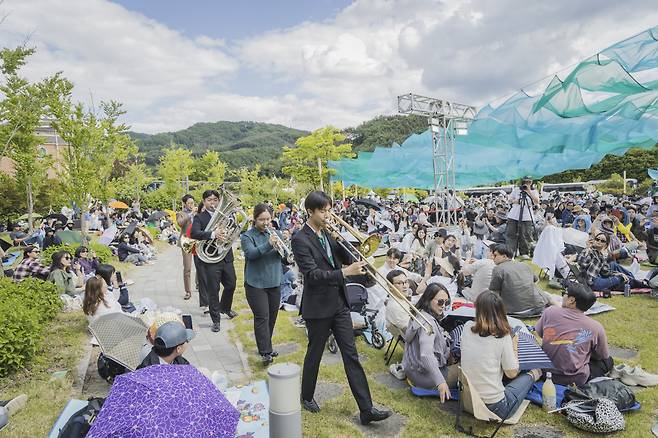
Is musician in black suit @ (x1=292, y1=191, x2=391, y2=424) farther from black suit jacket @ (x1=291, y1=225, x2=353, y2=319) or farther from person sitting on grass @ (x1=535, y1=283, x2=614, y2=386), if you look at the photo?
person sitting on grass @ (x1=535, y1=283, x2=614, y2=386)

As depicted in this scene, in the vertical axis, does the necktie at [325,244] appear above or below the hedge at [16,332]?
above

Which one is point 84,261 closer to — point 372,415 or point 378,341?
point 378,341

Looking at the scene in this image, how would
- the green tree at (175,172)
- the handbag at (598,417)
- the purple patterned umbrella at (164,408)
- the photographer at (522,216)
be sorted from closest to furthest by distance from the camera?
the purple patterned umbrella at (164,408) → the handbag at (598,417) → the photographer at (522,216) → the green tree at (175,172)

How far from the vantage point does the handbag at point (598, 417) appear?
A: 348 centimetres

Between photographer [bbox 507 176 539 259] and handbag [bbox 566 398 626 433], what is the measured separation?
21.9 ft

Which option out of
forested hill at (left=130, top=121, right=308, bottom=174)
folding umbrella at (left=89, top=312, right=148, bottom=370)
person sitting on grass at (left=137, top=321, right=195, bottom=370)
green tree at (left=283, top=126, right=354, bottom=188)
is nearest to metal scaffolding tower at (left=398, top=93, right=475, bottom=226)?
folding umbrella at (left=89, top=312, right=148, bottom=370)

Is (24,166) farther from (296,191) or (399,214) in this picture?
(296,191)

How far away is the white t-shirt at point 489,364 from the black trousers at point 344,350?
892mm

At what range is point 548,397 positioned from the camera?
3850 mm

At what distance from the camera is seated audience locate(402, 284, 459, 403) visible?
3.94 meters

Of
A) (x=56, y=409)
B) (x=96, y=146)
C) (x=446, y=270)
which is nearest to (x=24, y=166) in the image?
(x=96, y=146)

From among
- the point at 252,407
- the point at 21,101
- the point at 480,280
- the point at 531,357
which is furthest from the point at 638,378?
the point at 21,101

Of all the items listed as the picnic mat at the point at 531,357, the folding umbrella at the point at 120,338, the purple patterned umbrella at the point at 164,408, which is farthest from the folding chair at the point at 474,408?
the folding umbrella at the point at 120,338

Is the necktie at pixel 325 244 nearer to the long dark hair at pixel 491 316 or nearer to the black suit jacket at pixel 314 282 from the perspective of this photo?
the black suit jacket at pixel 314 282
